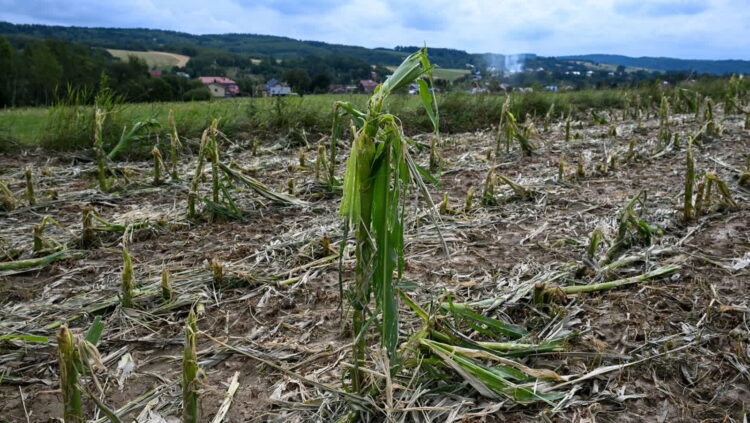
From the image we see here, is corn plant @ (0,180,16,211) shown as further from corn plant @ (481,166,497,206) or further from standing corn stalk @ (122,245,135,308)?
corn plant @ (481,166,497,206)

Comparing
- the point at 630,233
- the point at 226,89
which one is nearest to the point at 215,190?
the point at 630,233

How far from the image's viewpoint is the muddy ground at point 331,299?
6.05 feet

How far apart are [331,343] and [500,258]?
1354 millimetres

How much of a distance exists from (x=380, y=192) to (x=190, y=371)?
2.47 ft

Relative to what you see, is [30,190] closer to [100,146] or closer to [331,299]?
[100,146]

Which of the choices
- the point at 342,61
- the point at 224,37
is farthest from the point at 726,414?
the point at 224,37

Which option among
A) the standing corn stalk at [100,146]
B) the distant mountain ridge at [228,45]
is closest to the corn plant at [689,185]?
the standing corn stalk at [100,146]

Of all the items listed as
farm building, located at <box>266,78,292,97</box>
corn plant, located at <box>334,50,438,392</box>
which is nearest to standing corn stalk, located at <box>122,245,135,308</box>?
corn plant, located at <box>334,50,438,392</box>

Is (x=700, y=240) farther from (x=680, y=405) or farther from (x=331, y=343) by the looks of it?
(x=331, y=343)

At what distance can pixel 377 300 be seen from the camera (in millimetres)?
1597

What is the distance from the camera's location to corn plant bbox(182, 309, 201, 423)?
4.41ft

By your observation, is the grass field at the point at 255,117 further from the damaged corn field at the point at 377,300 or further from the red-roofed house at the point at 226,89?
the red-roofed house at the point at 226,89

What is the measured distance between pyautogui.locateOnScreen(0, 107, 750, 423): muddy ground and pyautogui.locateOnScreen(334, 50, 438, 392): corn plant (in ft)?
0.69

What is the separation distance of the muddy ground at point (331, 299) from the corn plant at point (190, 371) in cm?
30
